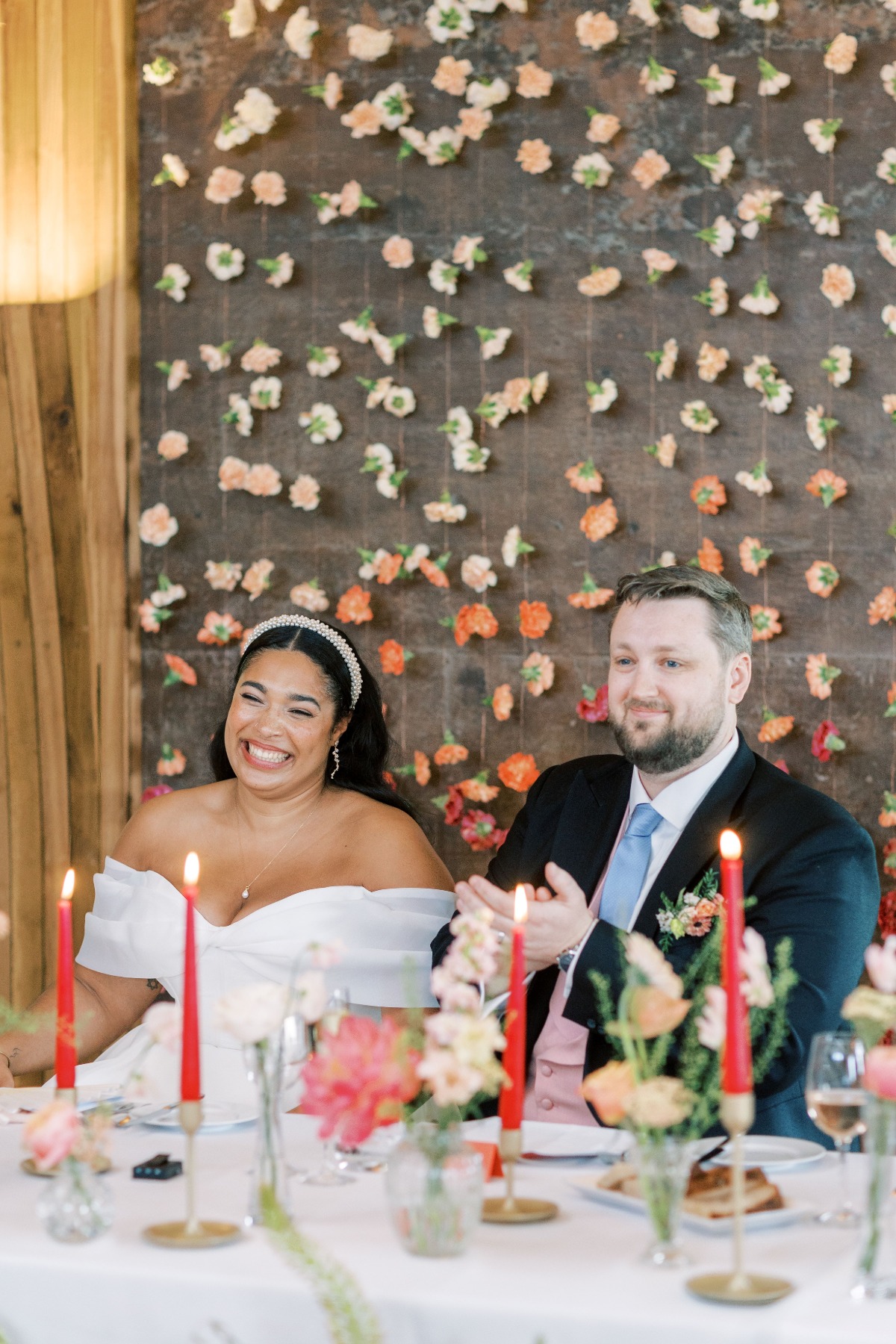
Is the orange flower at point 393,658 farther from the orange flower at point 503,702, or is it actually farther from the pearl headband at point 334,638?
the pearl headband at point 334,638

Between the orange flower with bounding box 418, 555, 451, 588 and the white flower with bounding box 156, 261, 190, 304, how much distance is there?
1.08 metres

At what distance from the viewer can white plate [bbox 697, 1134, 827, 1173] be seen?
69.9 inches

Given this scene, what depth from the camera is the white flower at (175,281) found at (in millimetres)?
4121

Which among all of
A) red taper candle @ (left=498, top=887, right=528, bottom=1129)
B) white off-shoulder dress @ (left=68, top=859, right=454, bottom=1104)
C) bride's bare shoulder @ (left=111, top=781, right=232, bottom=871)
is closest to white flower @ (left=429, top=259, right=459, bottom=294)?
bride's bare shoulder @ (left=111, top=781, right=232, bottom=871)

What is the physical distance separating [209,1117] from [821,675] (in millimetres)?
2163

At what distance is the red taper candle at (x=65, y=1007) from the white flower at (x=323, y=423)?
2.51 metres

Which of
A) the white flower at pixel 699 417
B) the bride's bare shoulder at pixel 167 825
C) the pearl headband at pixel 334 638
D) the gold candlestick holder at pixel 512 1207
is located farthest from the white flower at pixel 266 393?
the gold candlestick holder at pixel 512 1207

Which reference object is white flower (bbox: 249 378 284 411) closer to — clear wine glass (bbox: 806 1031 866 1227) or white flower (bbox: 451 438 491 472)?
white flower (bbox: 451 438 491 472)

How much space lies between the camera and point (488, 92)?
152 inches

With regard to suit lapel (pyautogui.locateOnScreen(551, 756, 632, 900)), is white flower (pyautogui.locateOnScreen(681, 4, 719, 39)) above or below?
above

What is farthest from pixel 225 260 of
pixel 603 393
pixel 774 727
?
pixel 774 727

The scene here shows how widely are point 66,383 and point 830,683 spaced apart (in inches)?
92.4

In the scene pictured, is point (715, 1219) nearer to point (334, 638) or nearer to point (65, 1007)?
point (65, 1007)

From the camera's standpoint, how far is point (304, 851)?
3.20 meters
